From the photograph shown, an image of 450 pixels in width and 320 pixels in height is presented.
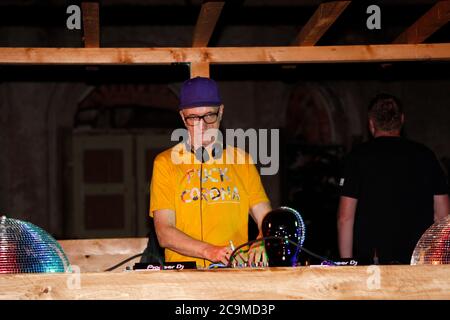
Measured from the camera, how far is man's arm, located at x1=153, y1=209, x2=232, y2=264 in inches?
136

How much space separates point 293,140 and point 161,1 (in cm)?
280

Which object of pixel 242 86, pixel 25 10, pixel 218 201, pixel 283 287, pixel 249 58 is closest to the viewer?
pixel 283 287

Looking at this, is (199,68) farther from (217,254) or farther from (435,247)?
(435,247)

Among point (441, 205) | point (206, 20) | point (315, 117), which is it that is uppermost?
point (206, 20)

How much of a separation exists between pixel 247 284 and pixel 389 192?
7.56ft

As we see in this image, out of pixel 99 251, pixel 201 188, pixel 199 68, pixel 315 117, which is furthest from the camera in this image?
pixel 315 117

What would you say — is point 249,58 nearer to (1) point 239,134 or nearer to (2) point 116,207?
(1) point 239,134

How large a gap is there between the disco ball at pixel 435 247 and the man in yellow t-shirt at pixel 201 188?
95 cm

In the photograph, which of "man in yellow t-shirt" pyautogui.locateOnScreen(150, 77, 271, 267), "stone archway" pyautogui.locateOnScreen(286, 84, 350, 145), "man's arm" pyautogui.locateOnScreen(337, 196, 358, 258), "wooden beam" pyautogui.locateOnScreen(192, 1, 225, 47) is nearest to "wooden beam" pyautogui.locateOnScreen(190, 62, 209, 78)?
"wooden beam" pyautogui.locateOnScreen(192, 1, 225, 47)

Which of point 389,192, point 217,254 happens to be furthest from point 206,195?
point 389,192

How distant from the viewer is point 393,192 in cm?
463

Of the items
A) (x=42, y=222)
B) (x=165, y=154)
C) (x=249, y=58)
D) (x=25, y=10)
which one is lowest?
(x=42, y=222)

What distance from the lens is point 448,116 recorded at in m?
12.0

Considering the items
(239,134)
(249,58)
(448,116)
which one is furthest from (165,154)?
(448,116)
